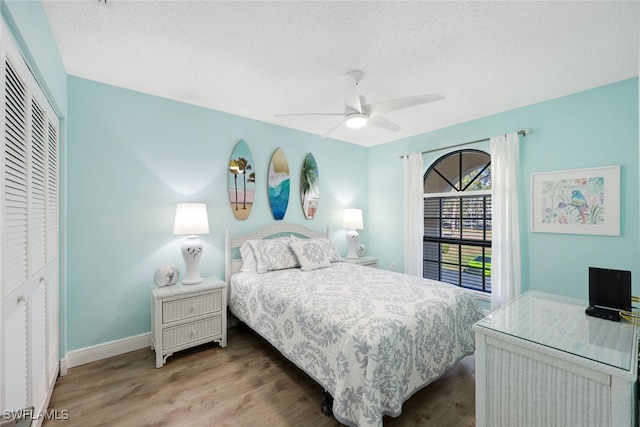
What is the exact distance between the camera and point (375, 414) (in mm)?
1513

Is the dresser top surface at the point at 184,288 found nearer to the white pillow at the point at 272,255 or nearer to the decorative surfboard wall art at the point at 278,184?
the white pillow at the point at 272,255

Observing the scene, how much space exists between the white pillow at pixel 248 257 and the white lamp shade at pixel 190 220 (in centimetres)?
60

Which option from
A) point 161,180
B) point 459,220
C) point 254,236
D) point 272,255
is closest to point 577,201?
point 459,220

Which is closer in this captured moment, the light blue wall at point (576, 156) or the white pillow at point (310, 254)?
the light blue wall at point (576, 156)

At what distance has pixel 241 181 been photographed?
3.39 metres

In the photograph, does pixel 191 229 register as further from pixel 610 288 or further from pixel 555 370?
pixel 610 288

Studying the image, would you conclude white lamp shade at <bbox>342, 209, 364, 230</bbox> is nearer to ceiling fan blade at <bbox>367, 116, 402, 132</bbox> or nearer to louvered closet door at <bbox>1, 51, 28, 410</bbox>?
ceiling fan blade at <bbox>367, 116, 402, 132</bbox>

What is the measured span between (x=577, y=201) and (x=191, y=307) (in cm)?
389

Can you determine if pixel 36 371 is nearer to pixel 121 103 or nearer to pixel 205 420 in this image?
pixel 205 420

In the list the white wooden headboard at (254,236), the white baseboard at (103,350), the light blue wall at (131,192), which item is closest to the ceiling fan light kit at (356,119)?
the light blue wall at (131,192)

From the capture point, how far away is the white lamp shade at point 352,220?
4199mm

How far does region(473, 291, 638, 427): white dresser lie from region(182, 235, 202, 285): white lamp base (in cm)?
243

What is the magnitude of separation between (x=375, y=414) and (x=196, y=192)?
2.64 m

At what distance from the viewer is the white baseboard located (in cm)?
242
